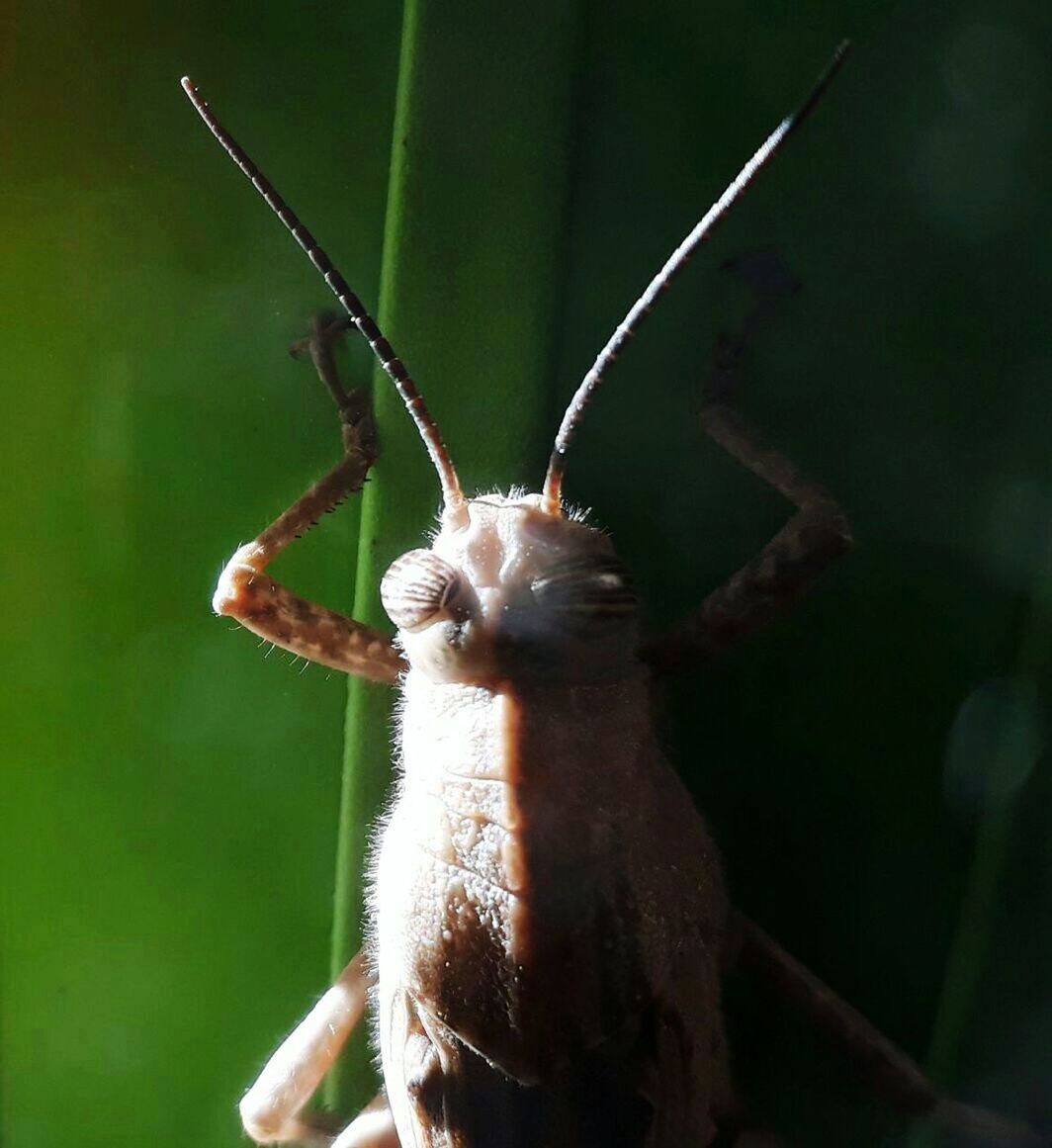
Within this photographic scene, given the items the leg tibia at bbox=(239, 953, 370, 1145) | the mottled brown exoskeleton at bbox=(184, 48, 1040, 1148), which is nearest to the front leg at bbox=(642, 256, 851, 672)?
the mottled brown exoskeleton at bbox=(184, 48, 1040, 1148)

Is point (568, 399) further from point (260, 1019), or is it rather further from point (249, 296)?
point (260, 1019)

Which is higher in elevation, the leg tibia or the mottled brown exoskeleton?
the mottled brown exoskeleton

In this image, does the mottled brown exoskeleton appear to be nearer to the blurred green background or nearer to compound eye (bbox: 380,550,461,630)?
compound eye (bbox: 380,550,461,630)

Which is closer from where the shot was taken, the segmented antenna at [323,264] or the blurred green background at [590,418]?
the segmented antenna at [323,264]

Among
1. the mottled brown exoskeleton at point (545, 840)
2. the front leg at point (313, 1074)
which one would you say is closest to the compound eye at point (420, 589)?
the mottled brown exoskeleton at point (545, 840)

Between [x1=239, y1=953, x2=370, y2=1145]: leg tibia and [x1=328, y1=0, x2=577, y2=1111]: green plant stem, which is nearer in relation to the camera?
[x1=328, y1=0, x2=577, y2=1111]: green plant stem

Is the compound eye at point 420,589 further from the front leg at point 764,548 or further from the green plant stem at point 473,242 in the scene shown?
the front leg at point 764,548
